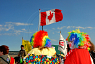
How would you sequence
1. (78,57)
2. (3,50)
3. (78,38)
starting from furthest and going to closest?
1. (3,50)
2. (78,38)
3. (78,57)

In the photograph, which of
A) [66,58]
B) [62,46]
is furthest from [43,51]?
[62,46]

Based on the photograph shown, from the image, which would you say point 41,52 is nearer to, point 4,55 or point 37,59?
point 37,59

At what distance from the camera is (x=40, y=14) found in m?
11.5

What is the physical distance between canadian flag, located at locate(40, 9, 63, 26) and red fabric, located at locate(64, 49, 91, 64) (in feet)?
27.2

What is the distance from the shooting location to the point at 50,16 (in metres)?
12.0

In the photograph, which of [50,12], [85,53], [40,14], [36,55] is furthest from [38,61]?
→ [50,12]

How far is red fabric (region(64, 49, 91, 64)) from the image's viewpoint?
3.08 m

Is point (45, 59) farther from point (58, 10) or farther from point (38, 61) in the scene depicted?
point (58, 10)

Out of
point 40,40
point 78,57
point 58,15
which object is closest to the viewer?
point 78,57

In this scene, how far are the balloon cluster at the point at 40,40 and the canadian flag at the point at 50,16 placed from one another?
7012mm

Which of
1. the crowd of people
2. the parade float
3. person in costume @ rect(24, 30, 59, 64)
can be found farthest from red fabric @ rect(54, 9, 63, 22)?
person in costume @ rect(24, 30, 59, 64)

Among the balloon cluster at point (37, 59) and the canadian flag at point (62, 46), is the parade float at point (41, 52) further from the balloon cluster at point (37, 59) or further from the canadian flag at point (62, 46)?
the canadian flag at point (62, 46)

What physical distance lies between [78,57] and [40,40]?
1500 mm

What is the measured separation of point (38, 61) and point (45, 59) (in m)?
0.24
